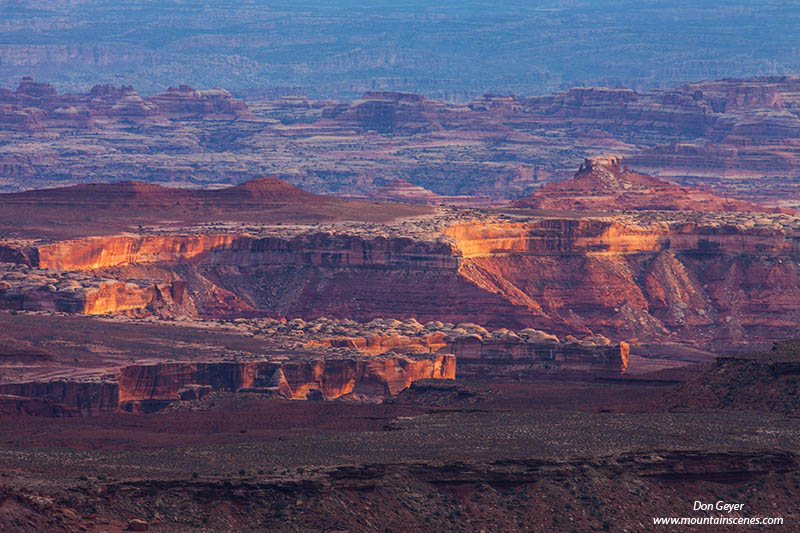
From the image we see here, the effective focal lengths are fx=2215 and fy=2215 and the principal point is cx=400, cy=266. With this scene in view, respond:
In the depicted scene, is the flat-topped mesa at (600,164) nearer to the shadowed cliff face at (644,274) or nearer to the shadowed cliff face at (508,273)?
the shadowed cliff face at (508,273)

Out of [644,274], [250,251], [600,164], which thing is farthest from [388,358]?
[600,164]

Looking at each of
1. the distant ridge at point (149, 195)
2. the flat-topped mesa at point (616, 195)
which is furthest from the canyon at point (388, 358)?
the flat-topped mesa at point (616, 195)

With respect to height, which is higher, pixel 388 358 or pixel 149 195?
pixel 149 195

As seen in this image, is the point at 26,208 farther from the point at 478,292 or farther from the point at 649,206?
the point at 649,206

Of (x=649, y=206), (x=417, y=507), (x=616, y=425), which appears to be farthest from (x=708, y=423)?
(x=649, y=206)

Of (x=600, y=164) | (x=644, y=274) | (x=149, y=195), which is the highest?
(x=600, y=164)

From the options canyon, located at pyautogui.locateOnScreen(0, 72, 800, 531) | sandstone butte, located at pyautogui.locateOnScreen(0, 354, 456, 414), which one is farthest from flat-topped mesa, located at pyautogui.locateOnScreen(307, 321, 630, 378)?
sandstone butte, located at pyautogui.locateOnScreen(0, 354, 456, 414)

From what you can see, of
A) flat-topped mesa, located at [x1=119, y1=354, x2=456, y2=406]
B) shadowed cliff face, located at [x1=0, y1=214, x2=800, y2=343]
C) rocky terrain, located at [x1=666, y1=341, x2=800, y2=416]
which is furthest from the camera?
shadowed cliff face, located at [x1=0, y1=214, x2=800, y2=343]

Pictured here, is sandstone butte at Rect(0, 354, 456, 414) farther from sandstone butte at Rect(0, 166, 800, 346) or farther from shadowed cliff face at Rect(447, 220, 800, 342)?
shadowed cliff face at Rect(447, 220, 800, 342)

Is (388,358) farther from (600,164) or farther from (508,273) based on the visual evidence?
(600,164)
